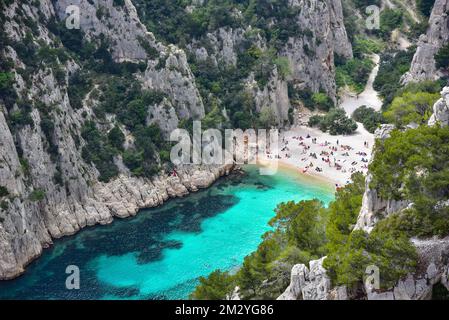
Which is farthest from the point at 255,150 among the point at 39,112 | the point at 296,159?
the point at 39,112

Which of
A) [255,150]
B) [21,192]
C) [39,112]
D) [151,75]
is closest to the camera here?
[21,192]

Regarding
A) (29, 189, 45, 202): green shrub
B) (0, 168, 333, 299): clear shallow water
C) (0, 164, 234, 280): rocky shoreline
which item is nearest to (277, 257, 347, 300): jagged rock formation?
(0, 168, 333, 299): clear shallow water

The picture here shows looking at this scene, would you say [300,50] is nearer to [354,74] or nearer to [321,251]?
[354,74]

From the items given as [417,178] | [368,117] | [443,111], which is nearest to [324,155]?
[368,117]

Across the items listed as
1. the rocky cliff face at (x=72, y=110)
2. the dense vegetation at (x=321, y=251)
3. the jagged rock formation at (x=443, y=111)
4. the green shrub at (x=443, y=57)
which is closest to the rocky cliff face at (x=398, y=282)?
the jagged rock formation at (x=443, y=111)

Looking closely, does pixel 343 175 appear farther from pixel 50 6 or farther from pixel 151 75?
pixel 50 6

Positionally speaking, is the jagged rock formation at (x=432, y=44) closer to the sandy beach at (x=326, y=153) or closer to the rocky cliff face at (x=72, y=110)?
the sandy beach at (x=326, y=153)
